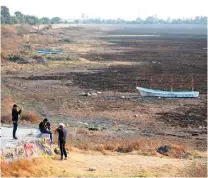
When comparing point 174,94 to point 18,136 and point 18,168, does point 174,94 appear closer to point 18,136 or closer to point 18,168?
point 18,136

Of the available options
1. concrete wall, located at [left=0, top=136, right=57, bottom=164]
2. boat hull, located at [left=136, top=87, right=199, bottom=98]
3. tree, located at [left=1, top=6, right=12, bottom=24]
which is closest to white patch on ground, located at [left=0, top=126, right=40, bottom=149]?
concrete wall, located at [left=0, top=136, right=57, bottom=164]

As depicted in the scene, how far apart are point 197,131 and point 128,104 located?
24.2ft

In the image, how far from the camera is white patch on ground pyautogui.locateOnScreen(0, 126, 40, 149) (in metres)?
15.7

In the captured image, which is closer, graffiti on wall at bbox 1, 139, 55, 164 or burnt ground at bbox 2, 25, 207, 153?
graffiti on wall at bbox 1, 139, 55, 164

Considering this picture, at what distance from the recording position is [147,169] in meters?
14.8

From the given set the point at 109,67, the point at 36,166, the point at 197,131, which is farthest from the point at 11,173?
the point at 109,67

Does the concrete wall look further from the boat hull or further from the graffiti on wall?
the boat hull

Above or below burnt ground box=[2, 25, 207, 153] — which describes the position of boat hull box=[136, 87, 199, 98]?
above

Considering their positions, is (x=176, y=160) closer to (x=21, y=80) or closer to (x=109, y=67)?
(x=21, y=80)

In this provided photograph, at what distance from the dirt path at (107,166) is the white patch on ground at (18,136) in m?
1.63

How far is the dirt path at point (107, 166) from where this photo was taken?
538 inches

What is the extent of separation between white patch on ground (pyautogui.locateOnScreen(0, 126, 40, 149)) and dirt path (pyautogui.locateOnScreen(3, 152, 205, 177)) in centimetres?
163

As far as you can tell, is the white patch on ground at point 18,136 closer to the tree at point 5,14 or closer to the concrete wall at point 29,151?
the concrete wall at point 29,151

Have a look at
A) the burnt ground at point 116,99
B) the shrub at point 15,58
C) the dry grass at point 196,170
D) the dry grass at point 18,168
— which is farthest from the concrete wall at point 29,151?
the shrub at point 15,58
